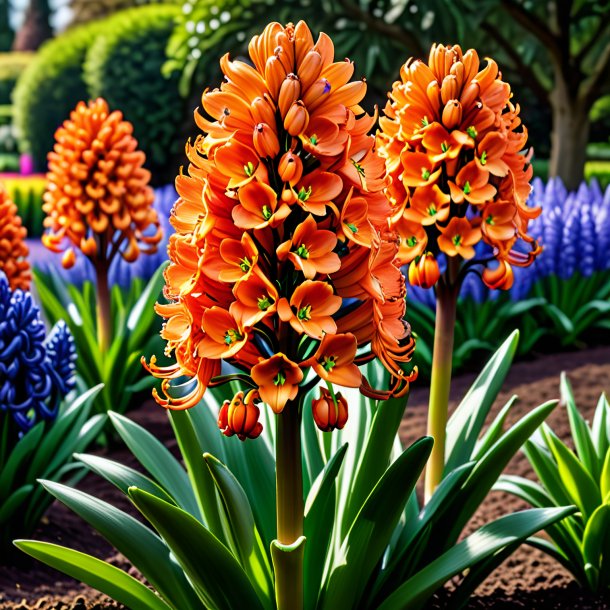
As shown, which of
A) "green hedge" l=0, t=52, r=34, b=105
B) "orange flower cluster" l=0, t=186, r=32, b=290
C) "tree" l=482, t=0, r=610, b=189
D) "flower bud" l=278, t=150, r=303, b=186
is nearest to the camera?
"flower bud" l=278, t=150, r=303, b=186

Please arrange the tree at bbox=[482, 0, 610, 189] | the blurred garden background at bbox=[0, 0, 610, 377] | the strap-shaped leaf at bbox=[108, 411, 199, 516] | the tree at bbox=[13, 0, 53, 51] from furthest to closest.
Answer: the tree at bbox=[13, 0, 53, 51]
the tree at bbox=[482, 0, 610, 189]
the blurred garden background at bbox=[0, 0, 610, 377]
the strap-shaped leaf at bbox=[108, 411, 199, 516]

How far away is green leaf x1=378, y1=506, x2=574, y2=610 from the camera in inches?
72.1

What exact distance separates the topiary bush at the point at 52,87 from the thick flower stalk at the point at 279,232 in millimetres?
14783

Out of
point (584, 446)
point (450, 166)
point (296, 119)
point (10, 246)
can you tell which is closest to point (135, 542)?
point (296, 119)

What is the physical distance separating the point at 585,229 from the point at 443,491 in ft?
11.9

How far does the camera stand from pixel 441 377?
95.3 inches

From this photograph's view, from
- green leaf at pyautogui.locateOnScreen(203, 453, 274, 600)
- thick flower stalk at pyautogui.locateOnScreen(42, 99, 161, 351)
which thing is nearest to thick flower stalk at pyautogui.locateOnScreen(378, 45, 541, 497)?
green leaf at pyautogui.locateOnScreen(203, 453, 274, 600)

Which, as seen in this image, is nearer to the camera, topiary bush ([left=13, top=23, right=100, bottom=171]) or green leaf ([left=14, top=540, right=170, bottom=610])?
green leaf ([left=14, top=540, right=170, bottom=610])

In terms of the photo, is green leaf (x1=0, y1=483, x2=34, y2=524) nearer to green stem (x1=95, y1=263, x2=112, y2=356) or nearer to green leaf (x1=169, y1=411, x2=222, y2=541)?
green leaf (x1=169, y1=411, x2=222, y2=541)

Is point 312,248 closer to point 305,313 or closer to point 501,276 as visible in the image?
point 305,313

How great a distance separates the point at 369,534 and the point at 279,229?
70 cm

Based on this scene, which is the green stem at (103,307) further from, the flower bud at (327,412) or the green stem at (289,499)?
the flower bud at (327,412)

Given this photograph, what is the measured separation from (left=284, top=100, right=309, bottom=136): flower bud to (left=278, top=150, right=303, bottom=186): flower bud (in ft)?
0.14

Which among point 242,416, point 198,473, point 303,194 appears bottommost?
point 198,473
